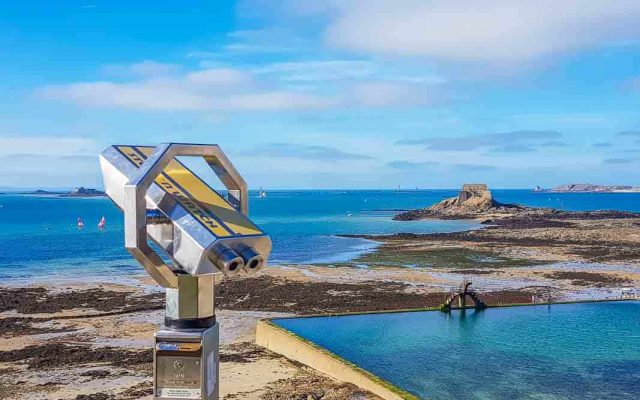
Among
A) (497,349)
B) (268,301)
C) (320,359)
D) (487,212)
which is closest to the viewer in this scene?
(320,359)

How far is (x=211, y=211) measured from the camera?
569 cm

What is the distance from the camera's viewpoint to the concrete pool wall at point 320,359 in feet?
59.6

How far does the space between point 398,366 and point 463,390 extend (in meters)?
2.81

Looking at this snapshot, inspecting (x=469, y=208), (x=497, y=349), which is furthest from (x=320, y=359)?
(x=469, y=208)

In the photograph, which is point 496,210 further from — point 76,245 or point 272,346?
point 272,346

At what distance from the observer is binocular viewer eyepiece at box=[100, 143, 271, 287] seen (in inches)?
212

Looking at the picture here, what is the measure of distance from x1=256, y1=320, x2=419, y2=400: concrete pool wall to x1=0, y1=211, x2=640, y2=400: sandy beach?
0.38 m

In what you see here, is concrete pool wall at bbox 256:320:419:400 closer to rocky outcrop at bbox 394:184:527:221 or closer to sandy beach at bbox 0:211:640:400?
sandy beach at bbox 0:211:640:400

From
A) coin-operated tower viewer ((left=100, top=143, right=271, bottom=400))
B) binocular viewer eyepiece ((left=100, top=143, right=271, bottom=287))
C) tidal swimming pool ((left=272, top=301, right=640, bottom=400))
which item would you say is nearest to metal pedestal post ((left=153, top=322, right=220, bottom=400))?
coin-operated tower viewer ((left=100, top=143, right=271, bottom=400))

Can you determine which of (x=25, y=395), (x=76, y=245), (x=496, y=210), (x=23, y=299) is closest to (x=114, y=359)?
(x=25, y=395)

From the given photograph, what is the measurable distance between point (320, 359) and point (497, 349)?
6.87 meters

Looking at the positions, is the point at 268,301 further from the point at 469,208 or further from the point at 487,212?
the point at 469,208

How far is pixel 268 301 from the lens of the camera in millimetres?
37125

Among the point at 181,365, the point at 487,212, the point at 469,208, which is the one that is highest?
the point at 181,365
